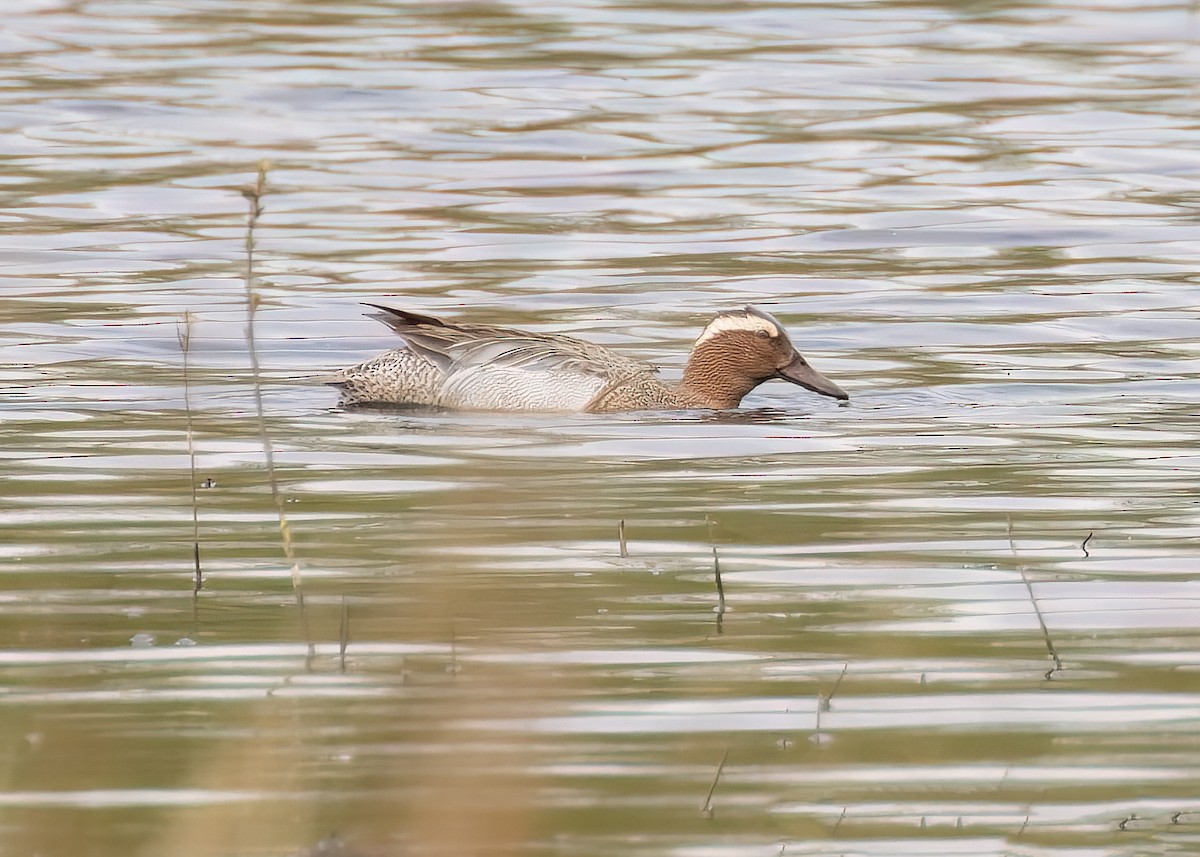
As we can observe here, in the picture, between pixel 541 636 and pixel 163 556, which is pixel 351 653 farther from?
Result: pixel 163 556

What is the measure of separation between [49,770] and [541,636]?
152 cm

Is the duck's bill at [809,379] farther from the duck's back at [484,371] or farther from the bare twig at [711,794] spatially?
the bare twig at [711,794]

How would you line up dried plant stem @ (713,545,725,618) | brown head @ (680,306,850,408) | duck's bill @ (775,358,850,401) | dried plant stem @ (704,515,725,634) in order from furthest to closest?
brown head @ (680,306,850,408) → duck's bill @ (775,358,850,401) → dried plant stem @ (713,545,725,618) → dried plant stem @ (704,515,725,634)

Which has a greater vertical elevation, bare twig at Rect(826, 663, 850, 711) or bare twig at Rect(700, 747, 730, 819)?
bare twig at Rect(700, 747, 730, 819)

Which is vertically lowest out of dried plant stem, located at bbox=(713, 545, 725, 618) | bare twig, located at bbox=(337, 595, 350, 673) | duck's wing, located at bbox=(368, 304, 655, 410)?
duck's wing, located at bbox=(368, 304, 655, 410)

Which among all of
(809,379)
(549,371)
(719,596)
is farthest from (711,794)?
(809,379)

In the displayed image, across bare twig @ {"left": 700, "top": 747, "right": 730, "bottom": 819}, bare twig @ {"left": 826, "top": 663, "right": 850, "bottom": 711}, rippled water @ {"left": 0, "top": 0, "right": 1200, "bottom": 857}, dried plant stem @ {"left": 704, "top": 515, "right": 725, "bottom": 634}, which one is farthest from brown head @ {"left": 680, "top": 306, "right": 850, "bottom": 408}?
bare twig @ {"left": 700, "top": 747, "right": 730, "bottom": 819}

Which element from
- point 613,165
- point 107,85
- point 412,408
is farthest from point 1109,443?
point 107,85

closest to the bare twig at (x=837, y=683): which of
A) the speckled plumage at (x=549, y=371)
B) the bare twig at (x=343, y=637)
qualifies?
the bare twig at (x=343, y=637)

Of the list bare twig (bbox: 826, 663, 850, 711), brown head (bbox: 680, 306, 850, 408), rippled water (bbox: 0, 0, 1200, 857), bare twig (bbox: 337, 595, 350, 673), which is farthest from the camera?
brown head (bbox: 680, 306, 850, 408)

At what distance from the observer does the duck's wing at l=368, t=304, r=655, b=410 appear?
Answer: 36.8 feet

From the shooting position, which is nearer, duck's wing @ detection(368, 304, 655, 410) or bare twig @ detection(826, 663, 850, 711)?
bare twig @ detection(826, 663, 850, 711)

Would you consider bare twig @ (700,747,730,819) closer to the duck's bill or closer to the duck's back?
the duck's back

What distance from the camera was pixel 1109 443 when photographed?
9.66 m
